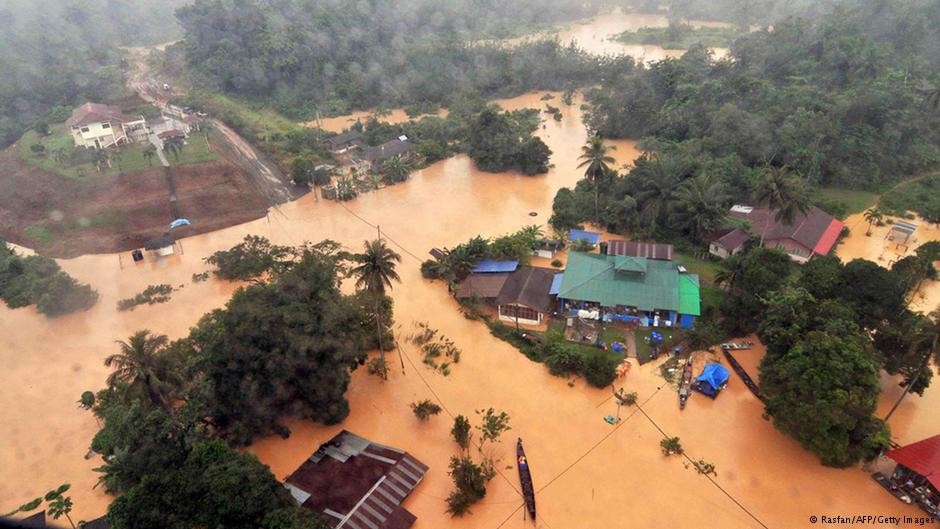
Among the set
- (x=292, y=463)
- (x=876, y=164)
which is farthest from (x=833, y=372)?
(x=876, y=164)

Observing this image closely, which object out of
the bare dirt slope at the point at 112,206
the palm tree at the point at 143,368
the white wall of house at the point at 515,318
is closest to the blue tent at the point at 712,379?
the white wall of house at the point at 515,318

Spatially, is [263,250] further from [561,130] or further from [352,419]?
[561,130]

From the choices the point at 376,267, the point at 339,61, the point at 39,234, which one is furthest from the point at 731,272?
the point at 339,61

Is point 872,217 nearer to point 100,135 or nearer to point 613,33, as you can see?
point 100,135

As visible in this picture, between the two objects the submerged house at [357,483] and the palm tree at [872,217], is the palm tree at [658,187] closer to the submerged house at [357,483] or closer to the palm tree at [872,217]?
the palm tree at [872,217]

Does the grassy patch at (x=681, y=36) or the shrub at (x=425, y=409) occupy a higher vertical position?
the grassy patch at (x=681, y=36)

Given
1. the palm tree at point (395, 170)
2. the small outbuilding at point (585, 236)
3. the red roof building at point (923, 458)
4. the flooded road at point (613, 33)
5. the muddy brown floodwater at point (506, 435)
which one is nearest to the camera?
the red roof building at point (923, 458)
